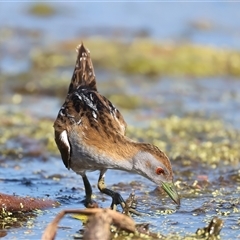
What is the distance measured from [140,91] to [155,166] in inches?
314

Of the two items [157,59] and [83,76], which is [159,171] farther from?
[157,59]

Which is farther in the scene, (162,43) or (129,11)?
(129,11)

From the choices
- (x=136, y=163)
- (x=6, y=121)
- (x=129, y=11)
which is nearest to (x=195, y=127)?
(x=6, y=121)

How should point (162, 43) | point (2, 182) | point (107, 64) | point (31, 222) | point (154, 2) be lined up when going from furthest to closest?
point (154, 2) < point (162, 43) < point (107, 64) < point (2, 182) < point (31, 222)

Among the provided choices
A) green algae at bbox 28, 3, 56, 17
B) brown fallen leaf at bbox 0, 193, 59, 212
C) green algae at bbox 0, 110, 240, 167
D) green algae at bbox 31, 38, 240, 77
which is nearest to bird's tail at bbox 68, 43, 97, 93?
green algae at bbox 0, 110, 240, 167

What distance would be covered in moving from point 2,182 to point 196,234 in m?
2.76

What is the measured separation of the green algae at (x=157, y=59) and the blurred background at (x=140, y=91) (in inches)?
1.0

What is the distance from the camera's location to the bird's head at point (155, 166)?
21.4 ft

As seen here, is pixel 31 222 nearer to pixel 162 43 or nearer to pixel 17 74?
pixel 17 74

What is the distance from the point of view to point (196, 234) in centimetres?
607

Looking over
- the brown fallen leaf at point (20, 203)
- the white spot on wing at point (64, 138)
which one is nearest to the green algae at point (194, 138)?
the white spot on wing at point (64, 138)

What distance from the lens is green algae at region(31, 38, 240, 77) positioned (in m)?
16.1

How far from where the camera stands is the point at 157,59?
54.1 ft

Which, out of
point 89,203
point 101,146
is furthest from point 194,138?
point 101,146
